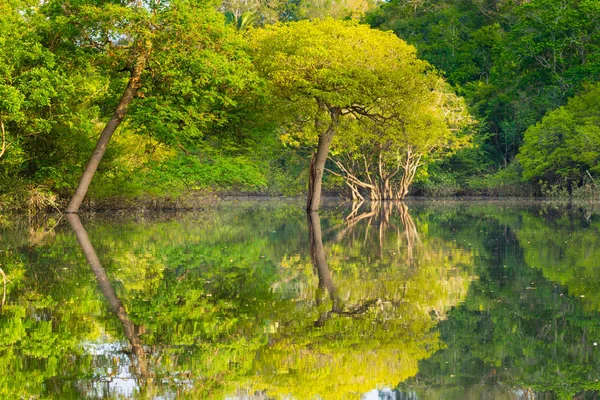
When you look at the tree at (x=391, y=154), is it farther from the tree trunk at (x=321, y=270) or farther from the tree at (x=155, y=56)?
the tree trunk at (x=321, y=270)

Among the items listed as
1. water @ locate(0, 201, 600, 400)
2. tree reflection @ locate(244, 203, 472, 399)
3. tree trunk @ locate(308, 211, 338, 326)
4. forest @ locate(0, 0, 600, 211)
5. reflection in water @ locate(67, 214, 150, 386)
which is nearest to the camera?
water @ locate(0, 201, 600, 400)

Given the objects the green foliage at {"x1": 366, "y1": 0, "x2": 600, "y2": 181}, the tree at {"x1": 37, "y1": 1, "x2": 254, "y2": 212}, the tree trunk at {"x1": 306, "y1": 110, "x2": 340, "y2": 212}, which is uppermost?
the green foliage at {"x1": 366, "y1": 0, "x2": 600, "y2": 181}

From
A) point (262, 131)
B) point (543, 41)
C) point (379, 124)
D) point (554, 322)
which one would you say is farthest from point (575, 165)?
→ point (554, 322)

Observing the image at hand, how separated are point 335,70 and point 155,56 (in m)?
8.17

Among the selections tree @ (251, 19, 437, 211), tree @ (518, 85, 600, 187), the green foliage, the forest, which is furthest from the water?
the green foliage

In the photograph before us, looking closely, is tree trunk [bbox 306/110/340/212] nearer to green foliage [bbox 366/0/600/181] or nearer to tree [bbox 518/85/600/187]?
tree [bbox 518/85/600/187]

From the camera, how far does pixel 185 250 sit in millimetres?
18359

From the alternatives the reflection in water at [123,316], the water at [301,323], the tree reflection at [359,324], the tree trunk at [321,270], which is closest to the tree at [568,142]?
the tree trunk at [321,270]

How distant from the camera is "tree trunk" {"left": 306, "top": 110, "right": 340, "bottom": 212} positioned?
3787 cm

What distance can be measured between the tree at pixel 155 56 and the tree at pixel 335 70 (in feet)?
A: 9.90

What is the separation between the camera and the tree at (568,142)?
52.7m

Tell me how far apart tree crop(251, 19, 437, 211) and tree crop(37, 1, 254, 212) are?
302 cm

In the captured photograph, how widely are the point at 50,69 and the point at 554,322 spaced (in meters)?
24.4

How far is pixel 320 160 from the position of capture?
128 ft
